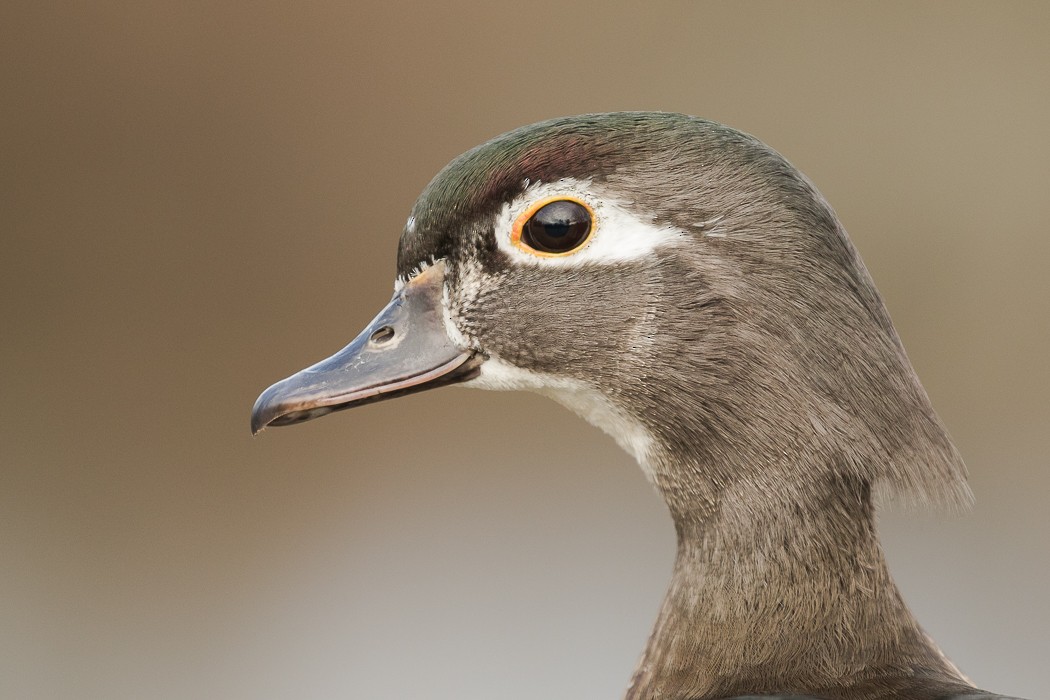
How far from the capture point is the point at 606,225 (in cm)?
58

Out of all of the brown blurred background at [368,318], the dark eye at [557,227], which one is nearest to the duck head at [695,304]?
the dark eye at [557,227]

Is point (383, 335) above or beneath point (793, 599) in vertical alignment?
above

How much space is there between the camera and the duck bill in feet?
2.01

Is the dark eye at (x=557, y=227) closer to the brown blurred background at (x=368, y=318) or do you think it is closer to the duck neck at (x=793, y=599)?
the duck neck at (x=793, y=599)

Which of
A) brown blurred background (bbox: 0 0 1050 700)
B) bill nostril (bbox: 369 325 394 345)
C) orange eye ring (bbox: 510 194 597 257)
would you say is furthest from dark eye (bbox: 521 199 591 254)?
brown blurred background (bbox: 0 0 1050 700)

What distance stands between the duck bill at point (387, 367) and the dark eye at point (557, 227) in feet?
0.21

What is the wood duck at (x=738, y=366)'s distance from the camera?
573 millimetres

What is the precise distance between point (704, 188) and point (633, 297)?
0.07 m

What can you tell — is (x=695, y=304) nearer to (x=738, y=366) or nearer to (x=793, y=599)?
(x=738, y=366)

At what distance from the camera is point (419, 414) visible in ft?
5.27

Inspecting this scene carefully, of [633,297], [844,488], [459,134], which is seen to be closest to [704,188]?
[633,297]

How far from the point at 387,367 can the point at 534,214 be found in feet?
0.42

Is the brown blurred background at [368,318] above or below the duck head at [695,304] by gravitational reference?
above

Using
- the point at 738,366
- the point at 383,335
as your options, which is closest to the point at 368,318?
the point at 383,335
